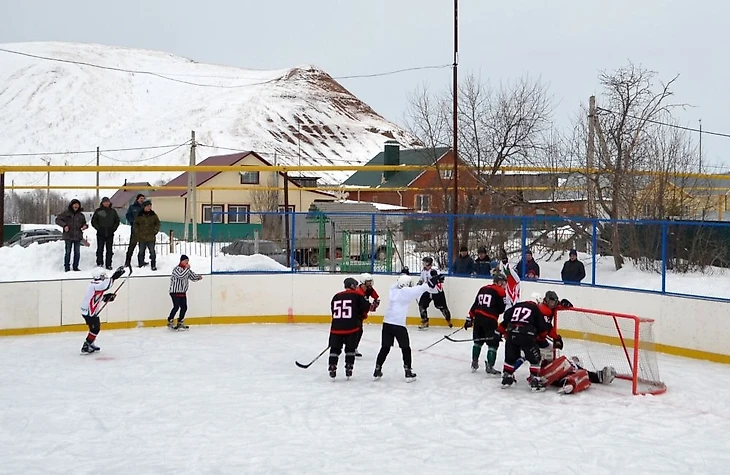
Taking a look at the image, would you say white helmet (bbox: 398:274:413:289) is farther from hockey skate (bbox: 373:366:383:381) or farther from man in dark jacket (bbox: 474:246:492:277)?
man in dark jacket (bbox: 474:246:492:277)

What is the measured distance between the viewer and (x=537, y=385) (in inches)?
334

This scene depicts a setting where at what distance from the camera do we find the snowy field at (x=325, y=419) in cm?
606

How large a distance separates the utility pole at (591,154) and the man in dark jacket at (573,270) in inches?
193

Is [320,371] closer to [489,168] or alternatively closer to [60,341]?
[60,341]

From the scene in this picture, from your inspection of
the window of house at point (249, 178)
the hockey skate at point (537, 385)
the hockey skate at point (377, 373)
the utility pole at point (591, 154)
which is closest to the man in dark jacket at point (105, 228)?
the hockey skate at point (377, 373)

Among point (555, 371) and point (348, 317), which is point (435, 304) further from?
point (555, 371)

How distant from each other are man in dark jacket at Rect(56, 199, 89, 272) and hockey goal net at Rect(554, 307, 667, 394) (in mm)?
8471

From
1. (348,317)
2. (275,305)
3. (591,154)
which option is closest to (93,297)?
(348,317)

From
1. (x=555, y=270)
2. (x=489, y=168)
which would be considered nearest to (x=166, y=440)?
(x=555, y=270)

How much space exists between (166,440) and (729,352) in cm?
709

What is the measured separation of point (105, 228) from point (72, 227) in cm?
57

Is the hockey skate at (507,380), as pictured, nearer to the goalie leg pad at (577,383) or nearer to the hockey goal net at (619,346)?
the goalie leg pad at (577,383)

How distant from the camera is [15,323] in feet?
39.9

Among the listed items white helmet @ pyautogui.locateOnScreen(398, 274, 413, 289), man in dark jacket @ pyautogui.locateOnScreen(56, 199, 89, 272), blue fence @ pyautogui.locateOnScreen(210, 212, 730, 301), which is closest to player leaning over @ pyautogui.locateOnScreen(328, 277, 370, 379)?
white helmet @ pyautogui.locateOnScreen(398, 274, 413, 289)
